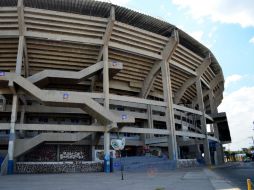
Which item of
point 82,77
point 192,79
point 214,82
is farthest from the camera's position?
point 214,82

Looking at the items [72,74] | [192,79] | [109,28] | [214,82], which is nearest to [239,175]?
[72,74]

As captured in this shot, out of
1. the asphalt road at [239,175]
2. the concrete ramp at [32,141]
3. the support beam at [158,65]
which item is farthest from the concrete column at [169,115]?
the concrete ramp at [32,141]

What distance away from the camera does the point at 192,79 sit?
4116 centimetres

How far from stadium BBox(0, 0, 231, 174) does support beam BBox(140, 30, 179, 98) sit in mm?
135

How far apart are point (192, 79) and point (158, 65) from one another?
897 cm

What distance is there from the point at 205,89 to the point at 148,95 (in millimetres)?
13809

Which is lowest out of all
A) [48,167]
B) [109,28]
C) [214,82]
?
[48,167]

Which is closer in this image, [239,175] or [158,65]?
[239,175]

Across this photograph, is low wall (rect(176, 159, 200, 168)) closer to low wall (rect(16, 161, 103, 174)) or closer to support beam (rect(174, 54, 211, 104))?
support beam (rect(174, 54, 211, 104))

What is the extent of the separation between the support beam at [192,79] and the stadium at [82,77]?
0.56 ft

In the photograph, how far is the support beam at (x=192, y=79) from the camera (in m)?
40.3

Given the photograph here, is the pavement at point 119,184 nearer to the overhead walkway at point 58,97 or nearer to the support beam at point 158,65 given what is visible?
the overhead walkway at point 58,97

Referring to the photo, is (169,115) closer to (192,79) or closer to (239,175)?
(192,79)

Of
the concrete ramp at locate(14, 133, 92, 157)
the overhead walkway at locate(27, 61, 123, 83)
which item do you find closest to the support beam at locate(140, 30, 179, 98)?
the overhead walkway at locate(27, 61, 123, 83)
